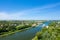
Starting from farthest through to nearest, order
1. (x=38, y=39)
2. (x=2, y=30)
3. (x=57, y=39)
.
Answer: (x=2, y=30)
(x=38, y=39)
(x=57, y=39)

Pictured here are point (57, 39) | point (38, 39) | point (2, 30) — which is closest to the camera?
point (57, 39)

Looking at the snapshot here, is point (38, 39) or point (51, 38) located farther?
point (38, 39)

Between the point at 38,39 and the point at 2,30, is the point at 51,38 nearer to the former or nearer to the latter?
the point at 38,39

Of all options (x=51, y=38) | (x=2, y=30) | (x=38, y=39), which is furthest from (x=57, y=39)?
(x=2, y=30)

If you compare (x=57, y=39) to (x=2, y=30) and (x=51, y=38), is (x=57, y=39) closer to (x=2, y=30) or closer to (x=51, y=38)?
(x=51, y=38)

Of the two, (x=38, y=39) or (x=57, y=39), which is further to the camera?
(x=38, y=39)

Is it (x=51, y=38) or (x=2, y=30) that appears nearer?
(x=51, y=38)

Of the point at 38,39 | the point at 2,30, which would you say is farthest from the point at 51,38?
the point at 2,30

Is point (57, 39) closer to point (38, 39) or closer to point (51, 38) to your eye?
point (51, 38)
